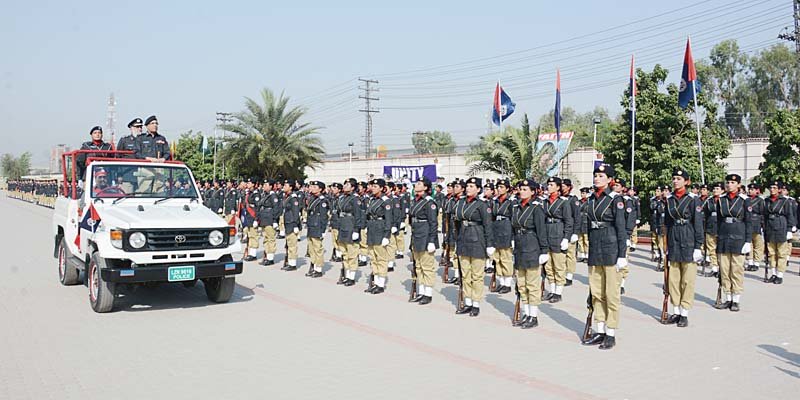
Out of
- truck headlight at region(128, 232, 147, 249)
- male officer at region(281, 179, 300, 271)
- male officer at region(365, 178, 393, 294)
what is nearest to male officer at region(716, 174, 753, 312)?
male officer at region(365, 178, 393, 294)

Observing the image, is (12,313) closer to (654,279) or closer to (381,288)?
(381,288)

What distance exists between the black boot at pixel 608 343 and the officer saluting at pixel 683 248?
1.56 metres

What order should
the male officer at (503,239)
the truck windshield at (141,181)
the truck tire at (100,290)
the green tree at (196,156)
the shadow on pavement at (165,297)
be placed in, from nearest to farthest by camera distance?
the truck tire at (100,290)
the shadow on pavement at (165,297)
the truck windshield at (141,181)
the male officer at (503,239)
the green tree at (196,156)

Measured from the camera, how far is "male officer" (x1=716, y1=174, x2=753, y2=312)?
9.35 meters

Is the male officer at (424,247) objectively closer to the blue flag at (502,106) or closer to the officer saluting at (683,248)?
the officer saluting at (683,248)

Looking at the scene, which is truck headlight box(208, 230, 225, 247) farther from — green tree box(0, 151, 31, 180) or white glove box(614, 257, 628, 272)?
green tree box(0, 151, 31, 180)

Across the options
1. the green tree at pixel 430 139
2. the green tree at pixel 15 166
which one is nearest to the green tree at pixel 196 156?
the green tree at pixel 430 139

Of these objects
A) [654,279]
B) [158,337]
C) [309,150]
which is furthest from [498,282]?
[309,150]

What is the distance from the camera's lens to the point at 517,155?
22.3 meters

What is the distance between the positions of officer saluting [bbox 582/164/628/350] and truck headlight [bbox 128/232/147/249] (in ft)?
18.1

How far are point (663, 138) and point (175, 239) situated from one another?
14814 millimetres

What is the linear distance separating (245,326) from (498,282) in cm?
488

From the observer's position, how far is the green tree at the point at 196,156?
38.3 m

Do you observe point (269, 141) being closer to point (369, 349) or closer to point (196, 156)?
point (196, 156)
